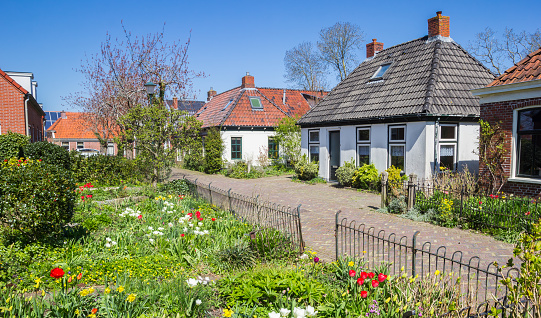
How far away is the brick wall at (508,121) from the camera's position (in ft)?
33.7

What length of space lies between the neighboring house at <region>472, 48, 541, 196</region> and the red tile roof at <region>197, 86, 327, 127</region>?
15.4 metres

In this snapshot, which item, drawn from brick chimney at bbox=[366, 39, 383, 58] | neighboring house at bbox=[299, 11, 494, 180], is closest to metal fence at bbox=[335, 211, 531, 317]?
neighboring house at bbox=[299, 11, 494, 180]

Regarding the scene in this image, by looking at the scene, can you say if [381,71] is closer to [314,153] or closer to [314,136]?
[314,136]

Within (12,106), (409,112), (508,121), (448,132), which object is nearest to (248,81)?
(12,106)

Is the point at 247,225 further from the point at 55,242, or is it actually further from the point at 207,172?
the point at 207,172

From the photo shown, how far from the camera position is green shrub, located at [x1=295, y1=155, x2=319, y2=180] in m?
19.1

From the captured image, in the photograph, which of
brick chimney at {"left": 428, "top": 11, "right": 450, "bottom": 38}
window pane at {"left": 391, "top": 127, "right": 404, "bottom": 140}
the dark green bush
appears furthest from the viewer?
the dark green bush

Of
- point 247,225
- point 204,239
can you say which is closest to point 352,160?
point 247,225

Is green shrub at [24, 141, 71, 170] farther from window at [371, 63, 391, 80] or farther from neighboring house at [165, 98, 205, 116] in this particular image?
window at [371, 63, 391, 80]

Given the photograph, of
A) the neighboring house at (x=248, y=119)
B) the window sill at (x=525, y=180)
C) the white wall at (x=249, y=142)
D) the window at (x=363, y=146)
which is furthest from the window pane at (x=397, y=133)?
the white wall at (x=249, y=142)

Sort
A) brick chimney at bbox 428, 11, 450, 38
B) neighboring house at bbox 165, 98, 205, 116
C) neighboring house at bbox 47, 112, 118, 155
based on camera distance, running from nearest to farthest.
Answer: brick chimney at bbox 428, 11, 450, 38 < neighboring house at bbox 165, 98, 205, 116 < neighboring house at bbox 47, 112, 118, 155

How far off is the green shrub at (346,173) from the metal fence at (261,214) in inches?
293

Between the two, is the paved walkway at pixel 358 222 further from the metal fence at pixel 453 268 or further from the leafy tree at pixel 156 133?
the leafy tree at pixel 156 133

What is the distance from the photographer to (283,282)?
470cm
